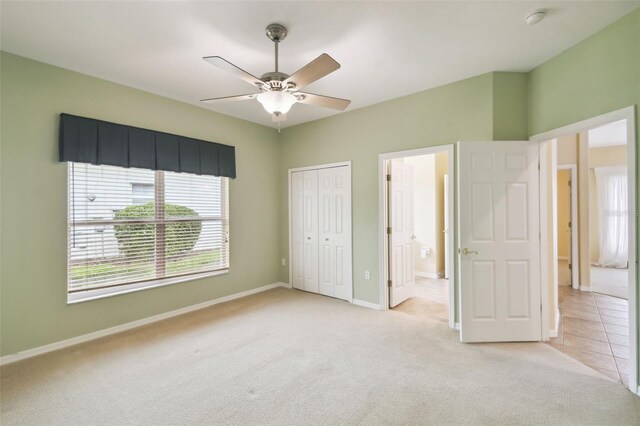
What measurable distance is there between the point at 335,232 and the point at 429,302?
1.74m

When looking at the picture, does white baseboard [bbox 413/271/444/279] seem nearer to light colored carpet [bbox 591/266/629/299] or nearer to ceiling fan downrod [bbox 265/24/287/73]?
light colored carpet [bbox 591/266/629/299]

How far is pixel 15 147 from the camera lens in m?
2.67

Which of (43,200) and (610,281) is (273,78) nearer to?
(43,200)

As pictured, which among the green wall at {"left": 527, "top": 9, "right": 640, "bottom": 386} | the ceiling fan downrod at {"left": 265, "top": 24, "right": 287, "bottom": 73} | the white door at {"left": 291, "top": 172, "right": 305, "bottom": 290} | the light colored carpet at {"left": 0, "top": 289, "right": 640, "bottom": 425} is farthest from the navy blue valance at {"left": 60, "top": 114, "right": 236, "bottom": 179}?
the green wall at {"left": 527, "top": 9, "right": 640, "bottom": 386}

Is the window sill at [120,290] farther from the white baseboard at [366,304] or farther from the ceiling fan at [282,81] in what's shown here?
the ceiling fan at [282,81]

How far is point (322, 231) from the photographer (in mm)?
4664

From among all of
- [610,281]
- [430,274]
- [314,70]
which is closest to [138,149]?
[314,70]

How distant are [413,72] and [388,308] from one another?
299 cm

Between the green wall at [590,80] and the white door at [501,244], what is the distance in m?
0.40

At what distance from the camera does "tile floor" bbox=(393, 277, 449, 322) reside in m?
3.83

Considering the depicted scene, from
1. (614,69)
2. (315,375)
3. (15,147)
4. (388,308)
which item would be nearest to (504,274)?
(388,308)

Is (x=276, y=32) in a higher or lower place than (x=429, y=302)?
higher

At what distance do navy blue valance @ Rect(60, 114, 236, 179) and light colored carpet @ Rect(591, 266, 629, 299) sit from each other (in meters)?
6.09

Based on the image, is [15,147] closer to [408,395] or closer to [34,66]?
[34,66]
